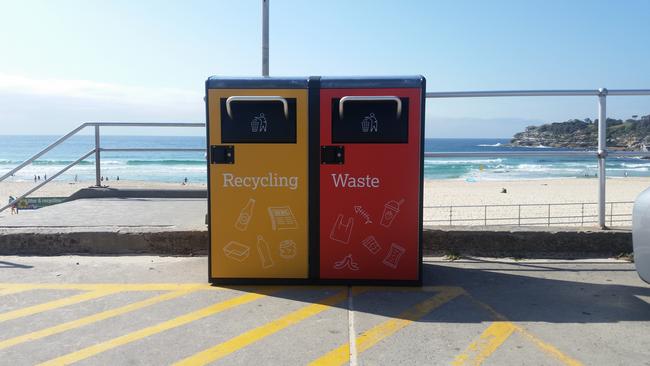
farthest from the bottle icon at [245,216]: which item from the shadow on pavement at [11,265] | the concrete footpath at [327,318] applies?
the shadow on pavement at [11,265]

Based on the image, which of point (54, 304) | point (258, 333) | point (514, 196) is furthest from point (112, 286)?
point (514, 196)

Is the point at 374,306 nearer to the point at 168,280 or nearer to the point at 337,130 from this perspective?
the point at 337,130

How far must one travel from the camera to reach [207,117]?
5027mm

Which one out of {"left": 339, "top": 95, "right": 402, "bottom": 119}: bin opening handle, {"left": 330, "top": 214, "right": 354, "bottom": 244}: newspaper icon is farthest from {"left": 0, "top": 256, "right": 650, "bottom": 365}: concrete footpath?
{"left": 339, "top": 95, "right": 402, "bottom": 119}: bin opening handle

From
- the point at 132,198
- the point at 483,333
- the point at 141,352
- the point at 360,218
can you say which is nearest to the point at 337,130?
the point at 360,218

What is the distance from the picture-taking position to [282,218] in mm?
5109

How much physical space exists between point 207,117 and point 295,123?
79cm

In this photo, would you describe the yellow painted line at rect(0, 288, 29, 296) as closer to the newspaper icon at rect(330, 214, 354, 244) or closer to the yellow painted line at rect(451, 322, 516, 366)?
the newspaper icon at rect(330, 214, 354, 244)

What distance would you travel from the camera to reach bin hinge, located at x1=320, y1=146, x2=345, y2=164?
16.6ft

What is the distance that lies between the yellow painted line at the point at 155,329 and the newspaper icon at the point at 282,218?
60 cm

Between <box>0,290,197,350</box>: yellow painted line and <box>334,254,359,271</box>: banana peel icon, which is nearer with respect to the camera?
<box>0,290,197,350</box>: yellow painted line

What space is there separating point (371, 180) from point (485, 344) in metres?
1.80

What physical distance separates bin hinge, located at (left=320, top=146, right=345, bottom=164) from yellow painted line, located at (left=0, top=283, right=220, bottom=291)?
151 centimetres

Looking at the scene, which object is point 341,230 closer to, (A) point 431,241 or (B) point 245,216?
(B) point 245,216
